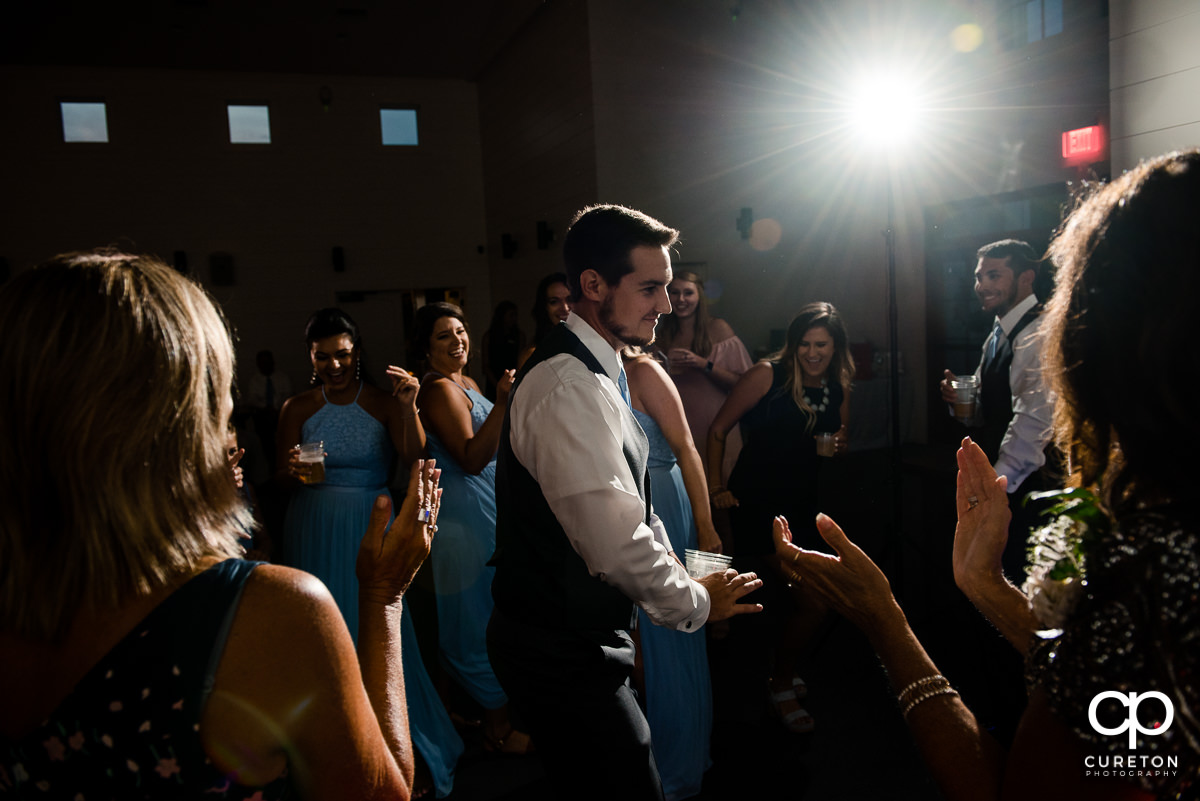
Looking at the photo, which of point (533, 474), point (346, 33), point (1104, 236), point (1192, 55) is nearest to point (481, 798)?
point (533, 474)

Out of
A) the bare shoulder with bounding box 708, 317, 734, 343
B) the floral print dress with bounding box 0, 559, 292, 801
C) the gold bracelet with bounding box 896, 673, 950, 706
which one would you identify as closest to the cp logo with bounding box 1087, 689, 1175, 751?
the gold bracelet with bounding box 896, 673, 950, 706

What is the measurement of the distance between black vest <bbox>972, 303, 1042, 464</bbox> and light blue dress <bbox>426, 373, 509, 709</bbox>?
2076mm

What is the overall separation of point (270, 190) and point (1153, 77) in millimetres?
9267

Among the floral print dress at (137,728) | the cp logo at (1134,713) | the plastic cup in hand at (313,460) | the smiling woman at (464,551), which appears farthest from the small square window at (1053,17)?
the floral print dress at (137,728)

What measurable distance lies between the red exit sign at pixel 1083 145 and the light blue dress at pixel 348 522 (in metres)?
4.89

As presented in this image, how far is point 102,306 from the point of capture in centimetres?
77

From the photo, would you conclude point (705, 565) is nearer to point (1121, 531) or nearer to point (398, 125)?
point (1121, 531)

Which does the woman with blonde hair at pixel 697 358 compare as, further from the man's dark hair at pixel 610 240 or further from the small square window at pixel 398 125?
the small square window at pixel 398 125

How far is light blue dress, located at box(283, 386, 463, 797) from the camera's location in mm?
2598

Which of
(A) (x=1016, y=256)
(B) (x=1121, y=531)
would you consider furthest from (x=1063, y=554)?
→ (A) (x=1016, y=256)

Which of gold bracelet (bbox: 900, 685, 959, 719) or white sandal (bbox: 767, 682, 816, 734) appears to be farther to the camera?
white sandal (bbox: 767, 682, 816, 734)

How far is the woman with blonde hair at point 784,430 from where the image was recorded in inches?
118

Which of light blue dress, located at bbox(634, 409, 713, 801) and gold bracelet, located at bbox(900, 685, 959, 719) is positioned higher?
gold bracelet, located at bbox(900, 685, 959, 719)

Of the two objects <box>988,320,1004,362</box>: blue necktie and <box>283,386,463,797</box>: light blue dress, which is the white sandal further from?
<box>988,320,1004,362</box>: blue necktie
